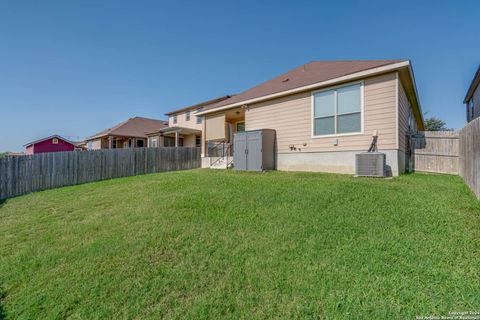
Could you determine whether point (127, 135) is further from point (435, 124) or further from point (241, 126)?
point (435, 124)

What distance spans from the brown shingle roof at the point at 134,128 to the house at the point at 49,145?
2596 mm

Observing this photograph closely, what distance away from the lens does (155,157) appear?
14.2 m

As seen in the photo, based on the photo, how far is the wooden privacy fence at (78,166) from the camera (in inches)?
370

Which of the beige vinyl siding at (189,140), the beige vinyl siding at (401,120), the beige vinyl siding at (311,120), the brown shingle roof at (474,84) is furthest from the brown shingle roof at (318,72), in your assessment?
the beige vinyl siding at (189,140)

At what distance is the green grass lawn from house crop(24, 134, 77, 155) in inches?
1006

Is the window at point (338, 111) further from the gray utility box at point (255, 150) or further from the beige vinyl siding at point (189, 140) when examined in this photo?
the beige vinyl siding at point (189, 140)

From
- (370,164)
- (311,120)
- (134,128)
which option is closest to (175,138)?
(134,128)

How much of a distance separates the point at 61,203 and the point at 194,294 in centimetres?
641

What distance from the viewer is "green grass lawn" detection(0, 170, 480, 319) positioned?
7.34 feet

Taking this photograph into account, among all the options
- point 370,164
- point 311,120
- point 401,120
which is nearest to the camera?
point 370,164

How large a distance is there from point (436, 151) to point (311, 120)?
496 centimetres

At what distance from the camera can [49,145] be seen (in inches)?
986

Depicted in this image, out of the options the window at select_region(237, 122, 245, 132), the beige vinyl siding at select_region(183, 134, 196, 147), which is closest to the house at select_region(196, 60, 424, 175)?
the window at select_region(237, 122, 245, 132)

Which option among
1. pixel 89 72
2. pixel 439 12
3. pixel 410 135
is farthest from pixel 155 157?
pixel 439 12
